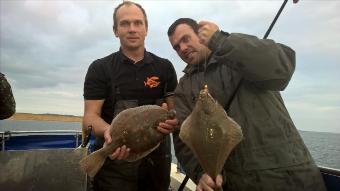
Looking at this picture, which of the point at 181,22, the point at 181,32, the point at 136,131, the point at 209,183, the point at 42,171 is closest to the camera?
the point at 209,183

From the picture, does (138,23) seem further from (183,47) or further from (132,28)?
(183,47)

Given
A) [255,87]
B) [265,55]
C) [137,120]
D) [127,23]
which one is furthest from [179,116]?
[127,23]

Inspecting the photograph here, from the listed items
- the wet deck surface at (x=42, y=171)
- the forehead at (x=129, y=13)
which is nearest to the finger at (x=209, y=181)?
the wet deck surface at (x=42, y=171)

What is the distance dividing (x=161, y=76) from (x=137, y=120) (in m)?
1.31

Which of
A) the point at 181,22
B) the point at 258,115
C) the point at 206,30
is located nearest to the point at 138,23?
the point at 181,22

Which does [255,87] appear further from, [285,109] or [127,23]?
[127,23]

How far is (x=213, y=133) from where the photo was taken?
2867 mm

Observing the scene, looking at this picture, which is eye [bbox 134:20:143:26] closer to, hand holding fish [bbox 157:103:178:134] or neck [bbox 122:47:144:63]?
neck [bbox 122:47:144:63]

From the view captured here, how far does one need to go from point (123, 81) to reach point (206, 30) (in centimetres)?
192

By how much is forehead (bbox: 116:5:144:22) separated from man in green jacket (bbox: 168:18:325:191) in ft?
5.68

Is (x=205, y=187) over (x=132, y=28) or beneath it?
beneath

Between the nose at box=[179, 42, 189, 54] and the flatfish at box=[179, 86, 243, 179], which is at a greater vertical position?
the nose at box=[179, 42, 189, 54]

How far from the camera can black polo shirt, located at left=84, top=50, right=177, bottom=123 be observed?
4.84m

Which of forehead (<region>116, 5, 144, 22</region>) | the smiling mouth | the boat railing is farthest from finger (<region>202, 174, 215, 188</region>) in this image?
the boat railing
